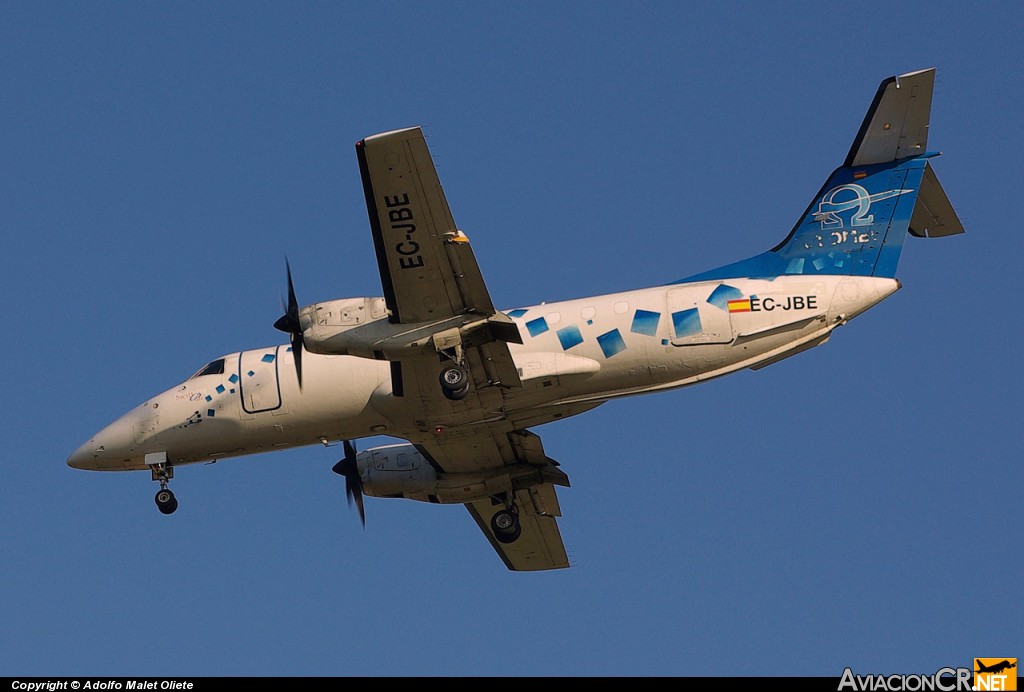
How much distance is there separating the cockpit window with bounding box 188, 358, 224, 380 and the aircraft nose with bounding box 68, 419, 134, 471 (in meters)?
2.12

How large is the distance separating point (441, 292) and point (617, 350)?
13.2ft

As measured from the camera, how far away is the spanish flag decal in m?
28.4

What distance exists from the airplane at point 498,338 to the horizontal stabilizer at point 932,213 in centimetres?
3

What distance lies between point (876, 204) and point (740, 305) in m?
4.10

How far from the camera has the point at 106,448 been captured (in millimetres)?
31672

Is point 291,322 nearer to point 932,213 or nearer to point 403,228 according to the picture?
point 403,228

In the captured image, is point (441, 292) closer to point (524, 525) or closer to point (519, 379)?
point (519, 379)

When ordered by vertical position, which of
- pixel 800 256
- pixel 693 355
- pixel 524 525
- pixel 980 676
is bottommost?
pixel 980 676

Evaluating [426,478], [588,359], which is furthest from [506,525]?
[588,359]

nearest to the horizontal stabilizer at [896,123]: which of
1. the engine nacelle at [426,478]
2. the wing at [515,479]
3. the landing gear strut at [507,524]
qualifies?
the wing at [515,479]

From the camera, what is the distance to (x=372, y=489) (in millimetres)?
33531

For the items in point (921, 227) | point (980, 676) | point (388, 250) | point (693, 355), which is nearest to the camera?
point (980, 676)

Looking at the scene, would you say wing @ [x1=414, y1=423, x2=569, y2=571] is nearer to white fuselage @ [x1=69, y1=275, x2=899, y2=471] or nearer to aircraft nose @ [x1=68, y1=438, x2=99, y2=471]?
white fuselage @ [x1=69, y1=275, x2=899, y2=471]

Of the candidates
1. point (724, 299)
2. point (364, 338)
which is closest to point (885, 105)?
point (724, 299)
